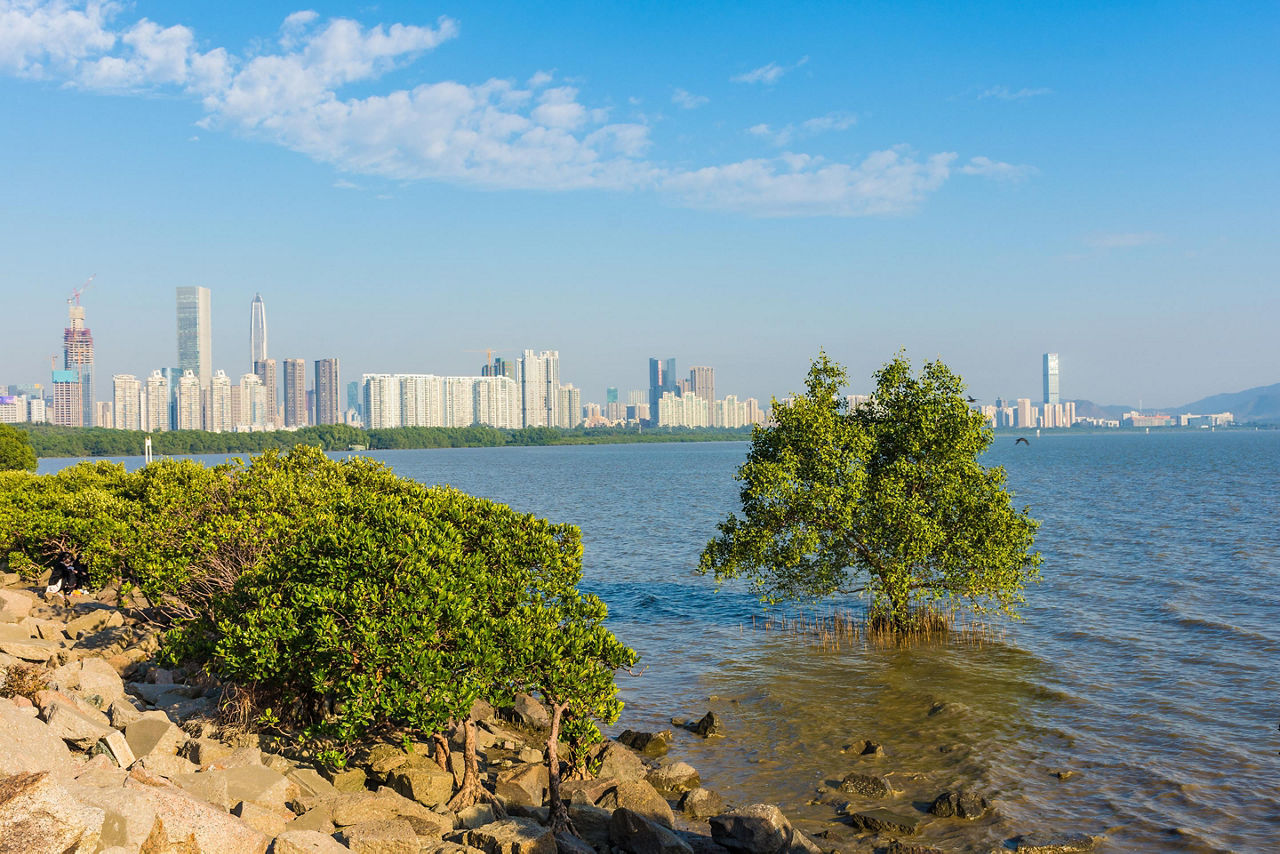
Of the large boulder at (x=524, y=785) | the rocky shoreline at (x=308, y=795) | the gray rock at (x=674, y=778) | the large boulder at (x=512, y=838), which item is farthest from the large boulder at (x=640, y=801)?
the large boulder at (x=512, y=838)

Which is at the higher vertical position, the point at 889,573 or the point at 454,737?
the point at 889,573

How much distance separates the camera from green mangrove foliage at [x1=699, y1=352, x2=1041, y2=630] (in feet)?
108

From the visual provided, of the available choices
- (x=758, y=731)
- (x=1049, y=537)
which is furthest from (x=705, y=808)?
(x=1049, y=537)

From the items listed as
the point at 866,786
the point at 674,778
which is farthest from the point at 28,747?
the point at 866,786

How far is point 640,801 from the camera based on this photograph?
19297mm

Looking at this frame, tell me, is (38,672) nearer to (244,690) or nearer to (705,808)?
(244,690)

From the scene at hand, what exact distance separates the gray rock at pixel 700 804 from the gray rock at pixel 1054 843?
6.75 metres

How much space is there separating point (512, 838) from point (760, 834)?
17.4ft

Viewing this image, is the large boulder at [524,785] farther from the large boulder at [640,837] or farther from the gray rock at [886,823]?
the gray rock at [886,823]

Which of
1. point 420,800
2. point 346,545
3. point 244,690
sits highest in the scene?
point 346,545

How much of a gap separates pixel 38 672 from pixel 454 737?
10.2m

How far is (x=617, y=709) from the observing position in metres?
18.4

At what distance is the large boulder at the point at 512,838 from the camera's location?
595 inches

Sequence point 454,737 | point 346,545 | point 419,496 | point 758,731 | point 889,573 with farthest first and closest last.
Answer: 1. point 889,573
2. point 758,731
3. point 419,496
4. point 454,737
5. point 346,545
